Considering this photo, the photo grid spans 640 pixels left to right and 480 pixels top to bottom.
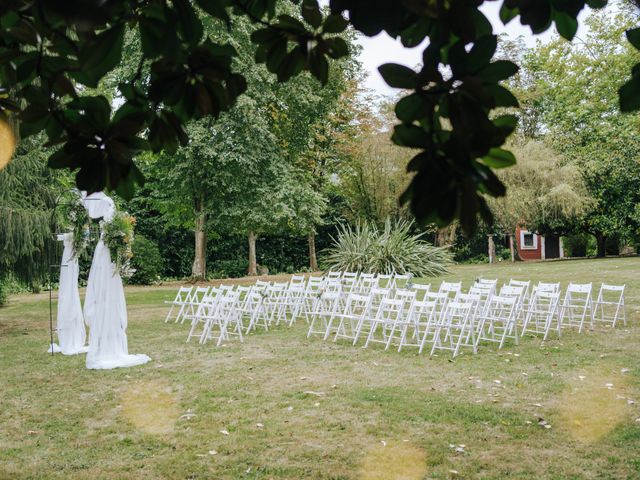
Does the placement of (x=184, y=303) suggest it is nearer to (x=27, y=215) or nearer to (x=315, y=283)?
(x=315, y=283)

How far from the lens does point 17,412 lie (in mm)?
6570

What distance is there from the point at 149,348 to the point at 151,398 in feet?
10.8

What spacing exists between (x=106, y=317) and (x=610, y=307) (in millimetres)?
10588

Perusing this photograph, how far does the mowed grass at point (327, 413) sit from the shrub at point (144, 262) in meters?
13.5

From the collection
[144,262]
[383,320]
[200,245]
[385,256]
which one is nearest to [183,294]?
[200,245]

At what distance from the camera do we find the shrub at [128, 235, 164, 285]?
23.3 metres

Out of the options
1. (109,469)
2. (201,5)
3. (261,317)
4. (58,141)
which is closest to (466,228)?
(201,5)

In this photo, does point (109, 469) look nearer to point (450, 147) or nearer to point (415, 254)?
point (450, 147)

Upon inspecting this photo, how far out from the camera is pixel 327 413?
6.14m

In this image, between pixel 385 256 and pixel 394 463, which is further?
pixel 385 256

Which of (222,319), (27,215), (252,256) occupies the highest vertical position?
(27,215)

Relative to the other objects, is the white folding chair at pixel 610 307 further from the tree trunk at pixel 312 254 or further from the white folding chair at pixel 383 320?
the tree trunk at pixel 312 254

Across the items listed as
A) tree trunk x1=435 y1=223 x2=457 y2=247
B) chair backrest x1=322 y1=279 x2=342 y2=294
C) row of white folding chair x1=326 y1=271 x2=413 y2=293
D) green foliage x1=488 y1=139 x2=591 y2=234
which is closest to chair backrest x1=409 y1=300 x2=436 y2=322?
row of white folding chair x1=326 y1=271 x2=413 y2=293

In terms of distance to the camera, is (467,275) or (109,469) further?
(467,275)
